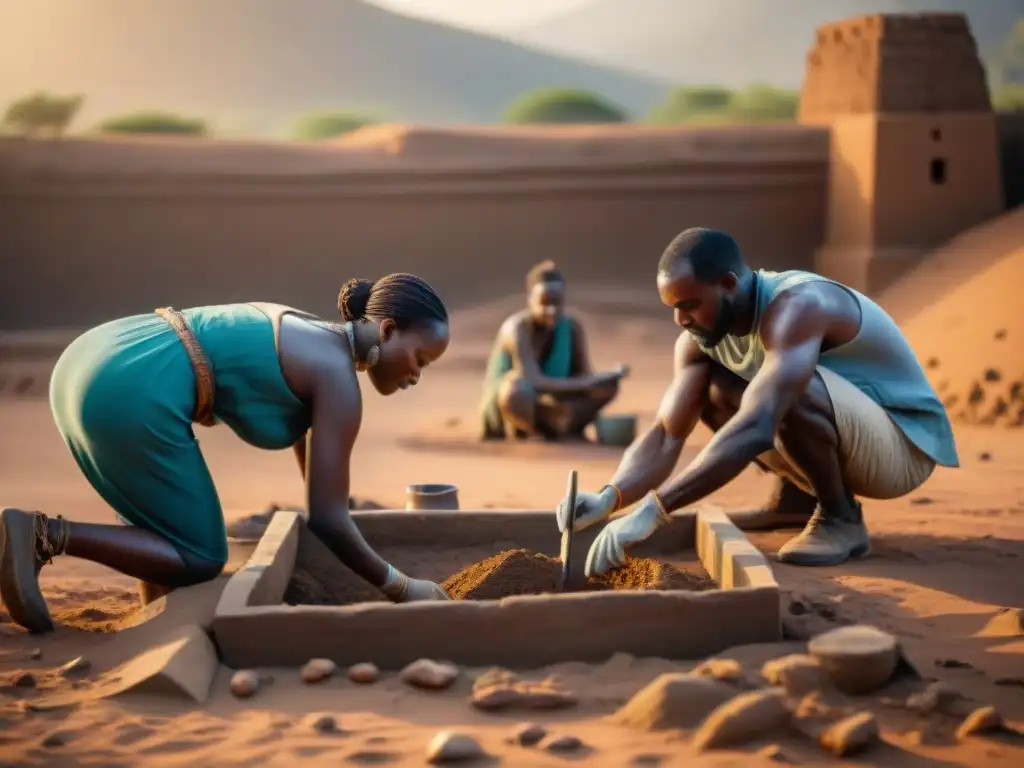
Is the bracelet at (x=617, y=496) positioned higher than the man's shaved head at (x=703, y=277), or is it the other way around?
the man's shaved head at (x=703, y=277)

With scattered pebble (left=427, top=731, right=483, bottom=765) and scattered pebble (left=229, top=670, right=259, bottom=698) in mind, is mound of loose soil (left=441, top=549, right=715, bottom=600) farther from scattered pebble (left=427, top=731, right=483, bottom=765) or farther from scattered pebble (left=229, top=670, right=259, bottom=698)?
scattered pebble (left=427, top=731, right=483, bottom=765)

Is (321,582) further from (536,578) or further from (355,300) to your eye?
(355,300)

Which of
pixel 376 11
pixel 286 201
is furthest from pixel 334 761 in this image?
pixel 376 11

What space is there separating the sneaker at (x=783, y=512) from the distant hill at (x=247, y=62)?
161 feet

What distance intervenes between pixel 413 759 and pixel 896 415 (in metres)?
2.21

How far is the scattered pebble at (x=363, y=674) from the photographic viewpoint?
286 centimetres

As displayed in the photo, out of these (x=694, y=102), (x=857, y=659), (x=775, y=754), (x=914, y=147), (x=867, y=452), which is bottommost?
(x=775, y=754)

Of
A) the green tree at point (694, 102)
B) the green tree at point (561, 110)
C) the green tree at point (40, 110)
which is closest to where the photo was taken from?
the green tree at point (40, 110)

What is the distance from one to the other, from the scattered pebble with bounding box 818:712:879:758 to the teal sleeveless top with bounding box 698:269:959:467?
62.7 inches

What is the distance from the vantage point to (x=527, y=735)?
2521mm

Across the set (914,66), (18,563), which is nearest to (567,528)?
(18,563)

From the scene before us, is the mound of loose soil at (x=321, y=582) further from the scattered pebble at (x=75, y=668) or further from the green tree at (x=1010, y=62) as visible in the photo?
the green tree at (x=1010, y=62)

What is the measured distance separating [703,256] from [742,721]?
1.48m

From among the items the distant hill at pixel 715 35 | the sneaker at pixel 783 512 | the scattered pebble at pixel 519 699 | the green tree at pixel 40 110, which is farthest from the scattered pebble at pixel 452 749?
the distant hill at pixel 715 35
